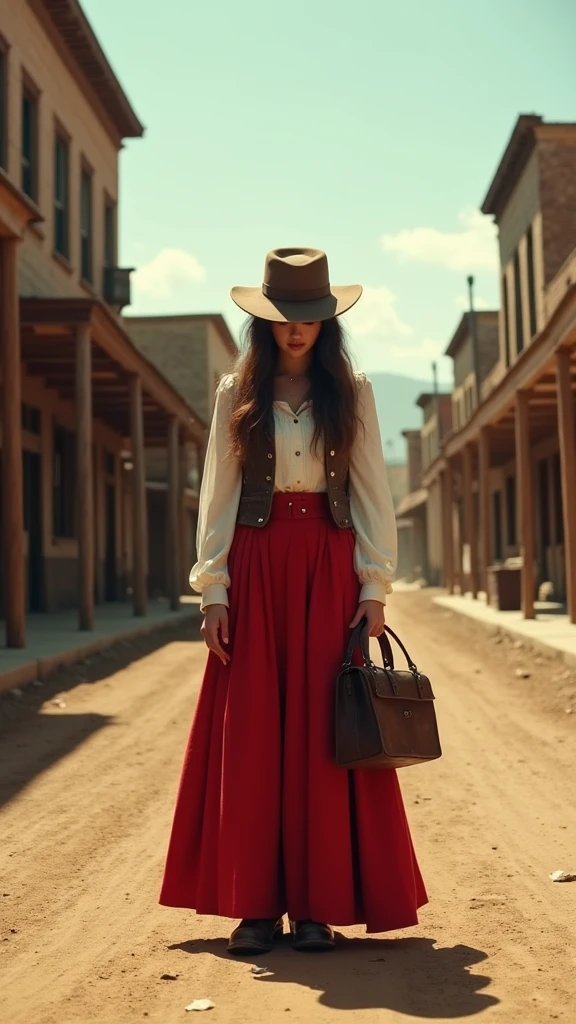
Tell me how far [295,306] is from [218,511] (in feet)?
2.23

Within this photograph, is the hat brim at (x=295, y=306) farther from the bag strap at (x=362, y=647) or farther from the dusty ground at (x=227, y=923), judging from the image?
the dusty ground at (x=227, y=923)

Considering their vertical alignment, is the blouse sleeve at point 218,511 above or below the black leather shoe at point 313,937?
above

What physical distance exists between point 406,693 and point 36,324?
12.1 metres

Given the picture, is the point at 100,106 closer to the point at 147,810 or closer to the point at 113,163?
the point at 113,163

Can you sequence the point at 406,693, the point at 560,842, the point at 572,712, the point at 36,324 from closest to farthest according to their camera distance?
the point at 406,693 → the point at 560,842 → the point at 572,712 → the point at 36,324

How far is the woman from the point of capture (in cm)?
370

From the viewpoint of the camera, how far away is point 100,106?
22.5 meters

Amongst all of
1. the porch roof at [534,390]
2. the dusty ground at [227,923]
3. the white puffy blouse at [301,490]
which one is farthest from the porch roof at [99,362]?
the white puffy blouse at [301,490]

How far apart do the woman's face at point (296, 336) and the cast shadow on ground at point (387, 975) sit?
70.9 inches

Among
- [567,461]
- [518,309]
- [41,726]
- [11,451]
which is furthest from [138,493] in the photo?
[518,309]

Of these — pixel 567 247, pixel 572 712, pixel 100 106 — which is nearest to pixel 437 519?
pixel 567 247

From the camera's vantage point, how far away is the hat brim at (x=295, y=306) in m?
3.97

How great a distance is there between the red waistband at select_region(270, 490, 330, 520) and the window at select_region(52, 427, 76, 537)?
17563 mm

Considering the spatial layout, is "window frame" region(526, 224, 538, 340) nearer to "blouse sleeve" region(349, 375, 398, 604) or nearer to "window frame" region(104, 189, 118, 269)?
"window frame" region(104, 189, 118, 269)
